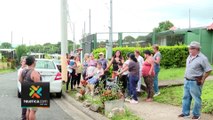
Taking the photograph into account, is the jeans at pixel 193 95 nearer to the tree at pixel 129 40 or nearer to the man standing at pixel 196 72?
the man standing at pixel 196 72

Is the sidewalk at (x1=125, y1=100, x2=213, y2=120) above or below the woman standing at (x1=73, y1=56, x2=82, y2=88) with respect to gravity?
below

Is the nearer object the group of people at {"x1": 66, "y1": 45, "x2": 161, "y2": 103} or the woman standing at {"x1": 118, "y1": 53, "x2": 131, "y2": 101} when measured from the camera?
the group of people at {"x1": 66, "y1": 45, "x2": 161, "y2": 103}

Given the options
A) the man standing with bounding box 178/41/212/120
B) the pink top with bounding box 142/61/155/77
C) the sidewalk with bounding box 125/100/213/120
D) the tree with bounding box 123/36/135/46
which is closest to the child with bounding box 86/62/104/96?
the pink top with bounding box 142/61/155/77

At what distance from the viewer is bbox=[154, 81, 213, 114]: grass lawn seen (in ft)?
33.7

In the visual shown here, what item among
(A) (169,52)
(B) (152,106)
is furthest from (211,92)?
(A) (169,52)

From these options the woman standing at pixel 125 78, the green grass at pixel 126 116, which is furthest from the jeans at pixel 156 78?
the green grass at pixel 126 116

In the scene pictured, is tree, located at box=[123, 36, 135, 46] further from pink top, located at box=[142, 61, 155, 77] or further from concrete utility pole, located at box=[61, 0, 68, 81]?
pink top, located at box=[142, 61, 155, 77]

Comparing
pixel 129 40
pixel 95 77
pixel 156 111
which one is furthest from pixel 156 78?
pixel 129 40

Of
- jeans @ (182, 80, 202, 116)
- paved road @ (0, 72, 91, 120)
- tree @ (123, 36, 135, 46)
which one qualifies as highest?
tree @ (123, 36, 135, 46)

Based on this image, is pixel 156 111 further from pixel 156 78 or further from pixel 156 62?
pixel 156 62

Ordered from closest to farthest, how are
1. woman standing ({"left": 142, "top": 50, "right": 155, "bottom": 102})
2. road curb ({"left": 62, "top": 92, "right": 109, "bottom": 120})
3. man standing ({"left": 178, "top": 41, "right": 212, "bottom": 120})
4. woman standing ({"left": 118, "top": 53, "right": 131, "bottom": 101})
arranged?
man standing ({"left": 178, "top": 41, "right": 212, "bottom": 120}) → road curb ({"left": 62, "top": 92, "right": 109, "bottom": 120}) → woman standing ({"left": 142, "top": 50, "right": 155, "bottom": 102}) → woman standing ({"left": 118, "top": 53, "right": 131, "bottom": 101})

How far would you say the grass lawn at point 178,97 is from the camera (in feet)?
33.7

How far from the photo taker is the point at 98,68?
13898mm

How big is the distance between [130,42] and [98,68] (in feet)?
31.0
